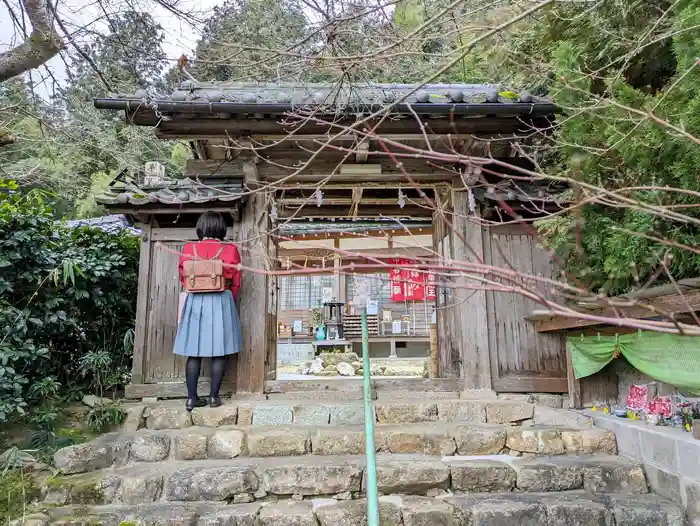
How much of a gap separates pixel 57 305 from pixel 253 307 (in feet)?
6.53

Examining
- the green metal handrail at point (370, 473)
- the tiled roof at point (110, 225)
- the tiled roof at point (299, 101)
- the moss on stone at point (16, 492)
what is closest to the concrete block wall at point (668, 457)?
the green metal handrail at point (370, 473)

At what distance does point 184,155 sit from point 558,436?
12.6 meters

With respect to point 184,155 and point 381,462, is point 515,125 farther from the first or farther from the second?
point 184,155

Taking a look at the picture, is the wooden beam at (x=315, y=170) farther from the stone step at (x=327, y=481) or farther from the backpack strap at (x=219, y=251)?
the stone step at (x=327, y=481)

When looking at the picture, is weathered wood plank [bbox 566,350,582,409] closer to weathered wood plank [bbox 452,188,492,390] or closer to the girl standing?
weathered wood plank [bbox 452,188,492,390]

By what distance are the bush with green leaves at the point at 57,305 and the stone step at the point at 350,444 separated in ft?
3.54

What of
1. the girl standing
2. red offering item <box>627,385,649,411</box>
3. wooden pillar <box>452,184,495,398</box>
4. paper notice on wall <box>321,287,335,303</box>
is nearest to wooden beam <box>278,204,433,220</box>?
wooden pillar <box>452,184,495,398</box>

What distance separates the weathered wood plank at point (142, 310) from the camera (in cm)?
489

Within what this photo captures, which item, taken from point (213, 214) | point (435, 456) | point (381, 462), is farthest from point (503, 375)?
point (213, 214)

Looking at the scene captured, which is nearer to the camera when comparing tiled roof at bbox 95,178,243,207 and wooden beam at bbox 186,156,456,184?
tiled roof at bbox 95,178,243,207

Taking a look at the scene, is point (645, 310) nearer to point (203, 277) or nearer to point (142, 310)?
point (203, 277)

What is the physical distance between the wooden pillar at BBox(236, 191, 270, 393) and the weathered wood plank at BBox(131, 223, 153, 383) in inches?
40.3

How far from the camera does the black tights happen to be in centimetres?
449

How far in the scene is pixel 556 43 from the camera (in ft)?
13.1
